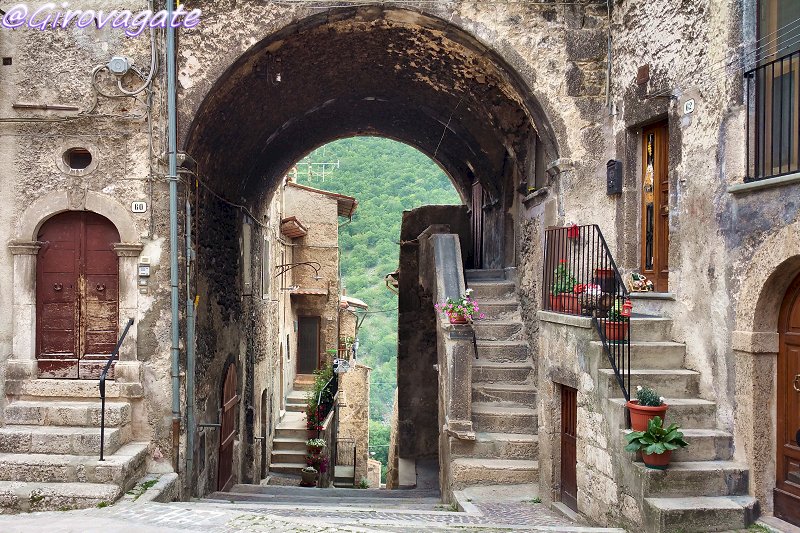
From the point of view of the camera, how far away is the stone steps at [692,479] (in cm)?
534

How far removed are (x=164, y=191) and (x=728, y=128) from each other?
240 inches

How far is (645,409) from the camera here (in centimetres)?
550

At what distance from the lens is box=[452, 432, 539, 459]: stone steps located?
795 cm

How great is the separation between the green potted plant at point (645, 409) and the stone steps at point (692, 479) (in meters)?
0.34

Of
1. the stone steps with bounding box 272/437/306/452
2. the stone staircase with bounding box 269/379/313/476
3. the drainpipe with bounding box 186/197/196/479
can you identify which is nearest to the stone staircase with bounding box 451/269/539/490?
the drainpipe with bounding box 186/197/196/479

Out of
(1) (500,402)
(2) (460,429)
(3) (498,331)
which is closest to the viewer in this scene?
(2) (460,429)

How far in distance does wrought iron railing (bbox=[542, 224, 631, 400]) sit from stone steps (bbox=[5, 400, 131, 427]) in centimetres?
513

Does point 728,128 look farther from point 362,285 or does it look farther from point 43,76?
point 362,285

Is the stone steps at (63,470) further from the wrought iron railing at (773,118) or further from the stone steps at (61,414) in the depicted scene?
the wrought iron railing at (773,118)

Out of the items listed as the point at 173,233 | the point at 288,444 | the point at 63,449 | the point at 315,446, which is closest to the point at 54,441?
the point at 63,449

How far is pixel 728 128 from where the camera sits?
19.9 feet

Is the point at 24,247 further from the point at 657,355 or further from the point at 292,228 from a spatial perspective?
the point at 292,228

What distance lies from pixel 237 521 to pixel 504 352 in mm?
4871

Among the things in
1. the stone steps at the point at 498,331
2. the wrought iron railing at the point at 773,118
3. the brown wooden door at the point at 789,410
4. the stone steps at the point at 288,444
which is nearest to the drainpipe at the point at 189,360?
the stone steps at the point at 498,331
